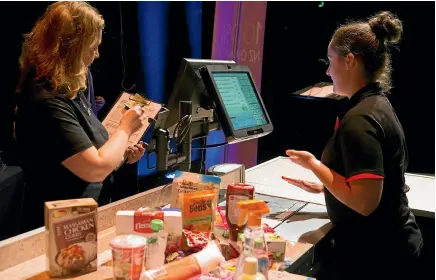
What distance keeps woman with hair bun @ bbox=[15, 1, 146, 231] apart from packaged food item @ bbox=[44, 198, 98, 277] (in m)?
0.31

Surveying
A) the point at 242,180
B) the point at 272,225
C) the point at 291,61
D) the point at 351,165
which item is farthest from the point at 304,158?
the point at 291,61

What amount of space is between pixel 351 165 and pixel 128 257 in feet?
2.55

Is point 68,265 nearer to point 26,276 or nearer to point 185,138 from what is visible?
point 26,276

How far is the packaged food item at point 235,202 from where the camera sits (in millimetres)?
1489

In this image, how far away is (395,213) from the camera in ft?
5.53

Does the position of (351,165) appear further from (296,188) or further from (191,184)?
(296,188)

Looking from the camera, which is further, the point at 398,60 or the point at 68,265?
the point at 398,60

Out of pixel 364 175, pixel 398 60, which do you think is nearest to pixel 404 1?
pixel 398 60

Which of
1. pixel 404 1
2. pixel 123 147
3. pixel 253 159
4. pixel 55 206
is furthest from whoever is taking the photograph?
pixel 253 159

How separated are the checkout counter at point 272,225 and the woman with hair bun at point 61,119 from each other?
189mm

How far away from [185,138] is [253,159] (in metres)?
2.67

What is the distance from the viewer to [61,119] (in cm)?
154

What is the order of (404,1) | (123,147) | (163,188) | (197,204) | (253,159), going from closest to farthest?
(197,204) < (123,147) < (163,188) < (404,1) < (253,159)

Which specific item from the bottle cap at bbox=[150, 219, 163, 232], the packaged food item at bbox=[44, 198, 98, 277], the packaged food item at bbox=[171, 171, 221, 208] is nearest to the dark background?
the packaged food item at bbox=[171, 171, 221, 208]
